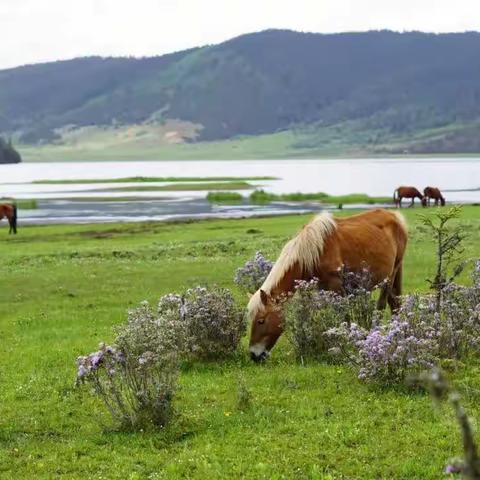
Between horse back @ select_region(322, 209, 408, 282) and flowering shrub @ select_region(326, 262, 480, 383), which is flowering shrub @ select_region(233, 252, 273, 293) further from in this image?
flowering shrub @ select_region(326, 262, 480, 383)

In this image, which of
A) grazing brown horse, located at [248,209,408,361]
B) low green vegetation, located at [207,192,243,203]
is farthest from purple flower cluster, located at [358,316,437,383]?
low green vegetation, located at [207,192,243,203]

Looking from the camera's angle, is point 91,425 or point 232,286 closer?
point 91,425

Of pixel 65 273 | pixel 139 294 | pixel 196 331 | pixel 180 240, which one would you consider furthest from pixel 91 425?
pixel 180 240

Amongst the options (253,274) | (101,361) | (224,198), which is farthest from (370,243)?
(224,198)

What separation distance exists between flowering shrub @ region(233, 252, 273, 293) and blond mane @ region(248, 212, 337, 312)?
505 cm

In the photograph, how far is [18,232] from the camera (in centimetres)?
5009

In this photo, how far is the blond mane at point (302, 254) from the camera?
13.0 m

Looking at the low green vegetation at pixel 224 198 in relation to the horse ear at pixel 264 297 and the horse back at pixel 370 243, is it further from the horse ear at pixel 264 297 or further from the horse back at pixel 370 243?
the horse ear at pixel 264 297

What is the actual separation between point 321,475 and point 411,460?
1053 mm

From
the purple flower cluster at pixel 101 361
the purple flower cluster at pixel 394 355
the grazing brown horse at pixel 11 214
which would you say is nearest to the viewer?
the purple flower cluster at pixel 101 361

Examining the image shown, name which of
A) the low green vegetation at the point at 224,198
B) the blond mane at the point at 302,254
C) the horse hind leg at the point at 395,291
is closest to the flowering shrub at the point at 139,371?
the blond mane at the point at 302,254

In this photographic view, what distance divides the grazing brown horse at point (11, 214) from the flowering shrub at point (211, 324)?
37946 millimetres

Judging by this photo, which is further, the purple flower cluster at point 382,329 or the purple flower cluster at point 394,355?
the purple flower cluster at point 382,329

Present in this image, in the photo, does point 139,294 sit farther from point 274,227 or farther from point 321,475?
point 274,227
